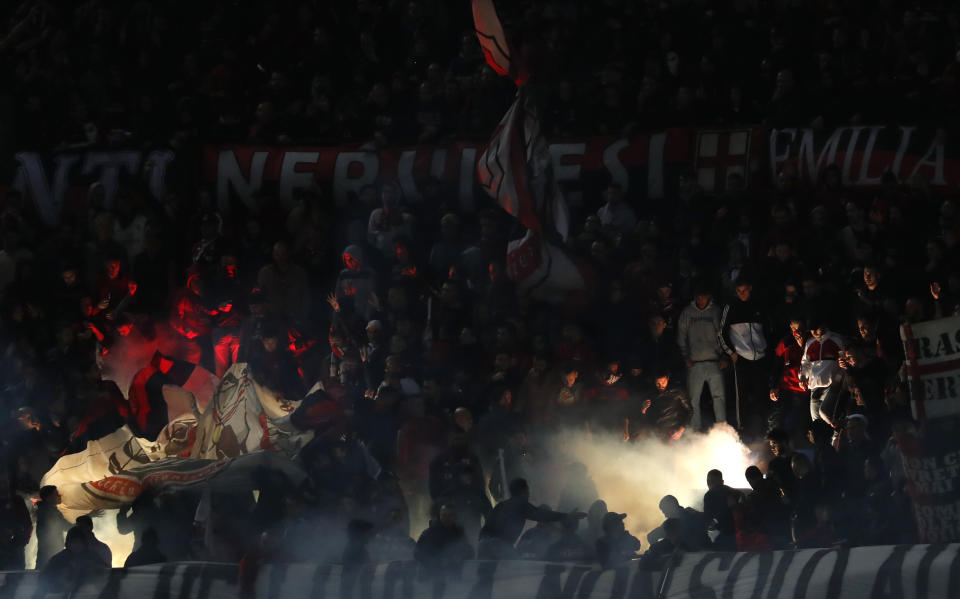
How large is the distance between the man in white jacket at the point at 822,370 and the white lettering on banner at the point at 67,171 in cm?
747

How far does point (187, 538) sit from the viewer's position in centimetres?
1173

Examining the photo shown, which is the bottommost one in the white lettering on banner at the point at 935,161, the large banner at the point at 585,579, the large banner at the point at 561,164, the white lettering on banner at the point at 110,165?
the large banner at the point at 585,579

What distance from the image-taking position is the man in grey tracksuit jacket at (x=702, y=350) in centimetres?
1309

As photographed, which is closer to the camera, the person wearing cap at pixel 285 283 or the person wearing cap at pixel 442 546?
the person wearing cap at pixel 442 546

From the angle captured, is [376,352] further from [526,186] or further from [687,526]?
[687,526]

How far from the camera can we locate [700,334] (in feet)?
43.3

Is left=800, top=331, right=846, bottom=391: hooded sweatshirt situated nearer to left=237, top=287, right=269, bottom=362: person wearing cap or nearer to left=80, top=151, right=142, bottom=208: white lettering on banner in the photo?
left=237, top=287, right=269, bottom=362: person wearing cap

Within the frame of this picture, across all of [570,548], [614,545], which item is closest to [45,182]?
[570,548]

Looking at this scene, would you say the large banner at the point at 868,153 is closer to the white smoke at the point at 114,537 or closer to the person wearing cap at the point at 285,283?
the person wearing cap at the point at 285,283

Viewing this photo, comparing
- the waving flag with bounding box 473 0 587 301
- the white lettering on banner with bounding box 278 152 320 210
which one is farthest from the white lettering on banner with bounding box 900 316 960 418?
the white lettering on banner with bounding box 278 152 320 210

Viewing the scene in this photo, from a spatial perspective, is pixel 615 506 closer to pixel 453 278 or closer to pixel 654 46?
pixel 453 278

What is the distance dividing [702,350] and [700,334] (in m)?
0.13

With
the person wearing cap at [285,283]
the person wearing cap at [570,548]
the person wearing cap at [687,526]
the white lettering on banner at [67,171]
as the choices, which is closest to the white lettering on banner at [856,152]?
the person wearing cap at [285,283]

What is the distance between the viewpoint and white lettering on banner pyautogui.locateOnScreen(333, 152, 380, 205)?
1658 cm
